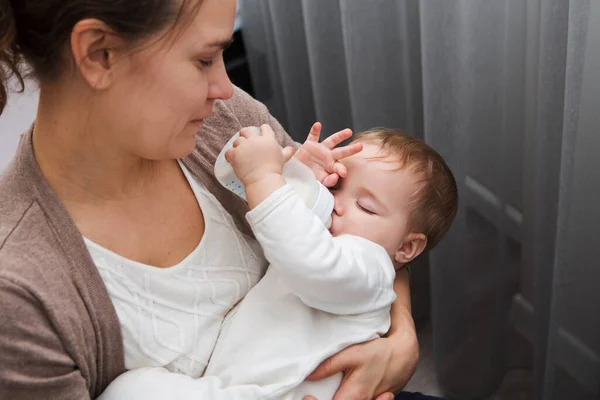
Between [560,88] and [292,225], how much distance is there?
1.96ft

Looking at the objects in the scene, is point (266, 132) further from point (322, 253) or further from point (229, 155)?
point (322, 253)

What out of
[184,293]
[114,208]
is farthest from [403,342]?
[114,208]

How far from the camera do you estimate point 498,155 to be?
1.57 m

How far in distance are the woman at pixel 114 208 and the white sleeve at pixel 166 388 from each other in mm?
30

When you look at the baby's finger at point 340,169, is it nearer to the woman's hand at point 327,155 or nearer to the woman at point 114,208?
the woman's hand at point 327,155

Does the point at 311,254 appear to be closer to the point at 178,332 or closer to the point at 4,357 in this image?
the point at 178,332

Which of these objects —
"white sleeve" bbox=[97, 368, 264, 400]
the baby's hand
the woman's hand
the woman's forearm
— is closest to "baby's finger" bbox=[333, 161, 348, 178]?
the woman's hand

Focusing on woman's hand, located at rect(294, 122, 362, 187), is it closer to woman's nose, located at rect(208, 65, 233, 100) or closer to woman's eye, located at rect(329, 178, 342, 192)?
woman's eye, located at rect(329, 178, 342, 192)

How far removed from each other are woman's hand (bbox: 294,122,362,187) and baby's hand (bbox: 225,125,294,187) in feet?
0.51

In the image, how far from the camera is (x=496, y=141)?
155 cm

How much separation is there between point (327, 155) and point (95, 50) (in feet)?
1.51

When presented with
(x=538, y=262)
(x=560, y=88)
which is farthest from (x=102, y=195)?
(x=538, y=262)

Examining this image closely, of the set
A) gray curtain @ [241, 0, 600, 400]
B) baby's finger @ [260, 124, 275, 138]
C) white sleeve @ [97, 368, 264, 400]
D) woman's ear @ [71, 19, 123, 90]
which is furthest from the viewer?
gray curtain @ [241, 0, 600, 400]

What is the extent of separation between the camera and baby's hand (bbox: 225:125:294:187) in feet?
3.48
